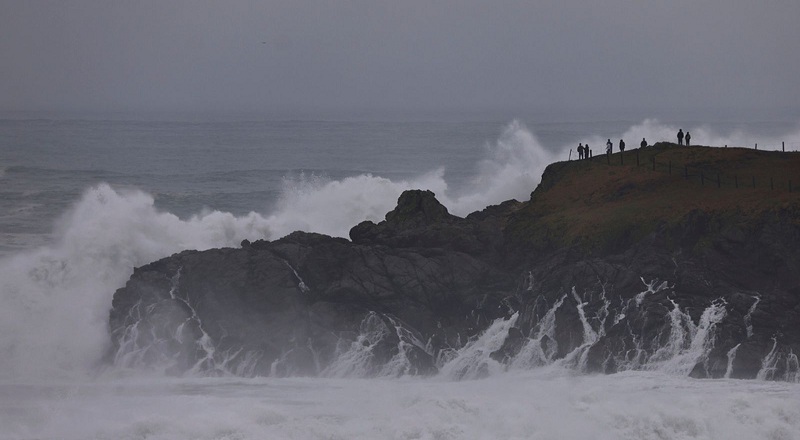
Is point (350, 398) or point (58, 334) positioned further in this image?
point (58, 334)

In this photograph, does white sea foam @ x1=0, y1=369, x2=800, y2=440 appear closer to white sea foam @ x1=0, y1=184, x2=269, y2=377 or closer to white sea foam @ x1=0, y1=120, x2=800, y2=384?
white sea foam @ x1=0, y1=184, x2=269, y2=377

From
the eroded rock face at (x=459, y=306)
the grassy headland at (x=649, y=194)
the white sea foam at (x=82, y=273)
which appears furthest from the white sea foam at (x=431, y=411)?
the grassy headland at (x=649, y=194)

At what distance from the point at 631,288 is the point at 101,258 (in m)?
19.5

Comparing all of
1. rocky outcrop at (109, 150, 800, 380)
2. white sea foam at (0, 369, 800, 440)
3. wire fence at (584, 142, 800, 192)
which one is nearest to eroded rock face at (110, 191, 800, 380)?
rocky outcrop at (109, 150, 800, 380)

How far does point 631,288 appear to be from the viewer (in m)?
36.5

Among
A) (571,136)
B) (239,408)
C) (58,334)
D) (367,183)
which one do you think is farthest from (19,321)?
(571,136)

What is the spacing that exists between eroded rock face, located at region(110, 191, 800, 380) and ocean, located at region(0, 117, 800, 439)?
2.56 feet

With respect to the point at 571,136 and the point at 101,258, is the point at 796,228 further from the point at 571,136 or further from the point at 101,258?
the point at 571,136

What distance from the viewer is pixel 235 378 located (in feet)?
114

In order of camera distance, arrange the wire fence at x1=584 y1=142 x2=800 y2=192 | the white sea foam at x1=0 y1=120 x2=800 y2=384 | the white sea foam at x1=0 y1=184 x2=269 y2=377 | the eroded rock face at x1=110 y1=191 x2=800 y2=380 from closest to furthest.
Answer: the eroded rock face at x1=110 y1=191 x2=800 y2=380, the white sea foam at x1=0 y1=184 x2=269 y2=377, the white sea foam at x1=0 y1=120 x2=800 y2=384, the wire fence at x1=584 y1=142 x2=800 y2=192

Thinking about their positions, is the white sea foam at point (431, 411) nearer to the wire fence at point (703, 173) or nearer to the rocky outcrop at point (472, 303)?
the rocky outcrop at point (472, 303)

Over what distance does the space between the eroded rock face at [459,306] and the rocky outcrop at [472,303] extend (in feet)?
0.15

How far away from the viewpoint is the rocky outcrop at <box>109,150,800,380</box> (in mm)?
34469

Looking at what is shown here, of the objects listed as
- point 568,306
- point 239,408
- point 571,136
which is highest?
point 571,136
